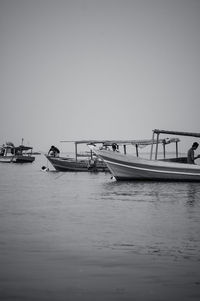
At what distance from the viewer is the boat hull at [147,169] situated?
90.1ft

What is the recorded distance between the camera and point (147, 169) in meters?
28.5

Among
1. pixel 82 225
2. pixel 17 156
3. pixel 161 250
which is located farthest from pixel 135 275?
pixel 17 156

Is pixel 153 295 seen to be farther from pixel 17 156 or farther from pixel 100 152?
pixel 17 156

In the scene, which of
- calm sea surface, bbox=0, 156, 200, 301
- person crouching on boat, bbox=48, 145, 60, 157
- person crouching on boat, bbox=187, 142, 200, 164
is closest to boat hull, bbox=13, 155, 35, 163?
person crouching on boat, bbox=48, 145, 60, 157

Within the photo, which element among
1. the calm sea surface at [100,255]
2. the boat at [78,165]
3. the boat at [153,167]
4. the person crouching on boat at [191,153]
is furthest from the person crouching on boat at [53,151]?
the calm sea surface at [100,255]

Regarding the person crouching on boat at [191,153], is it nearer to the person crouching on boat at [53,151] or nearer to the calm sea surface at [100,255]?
the calm sea surface at [100,255]

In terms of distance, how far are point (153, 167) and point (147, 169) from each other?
595 millimetres

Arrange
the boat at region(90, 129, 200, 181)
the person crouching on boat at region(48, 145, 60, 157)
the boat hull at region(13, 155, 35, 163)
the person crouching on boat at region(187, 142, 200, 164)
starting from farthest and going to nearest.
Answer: the boat hull at region(13, 155, 35, 163)
the person crouching on boat at region(48, 145, 60, 157)
the boat at region(90, 129, 200, 181)
the person crouching on boat at region(187, 142, 200, 164)

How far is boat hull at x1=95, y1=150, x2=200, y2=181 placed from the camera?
27469mm

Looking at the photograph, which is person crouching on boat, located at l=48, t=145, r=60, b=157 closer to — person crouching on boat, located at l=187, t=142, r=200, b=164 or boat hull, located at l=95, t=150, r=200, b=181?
boat hull, located at l=95, t=150, r=200, b=181

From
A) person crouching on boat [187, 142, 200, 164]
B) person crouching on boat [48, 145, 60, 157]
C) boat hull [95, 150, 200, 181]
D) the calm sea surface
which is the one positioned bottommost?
the calm sea surface


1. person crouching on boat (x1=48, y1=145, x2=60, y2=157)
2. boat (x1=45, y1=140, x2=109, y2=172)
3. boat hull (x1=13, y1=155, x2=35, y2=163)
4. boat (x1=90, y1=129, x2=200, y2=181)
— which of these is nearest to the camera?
boat (x1=90, y1=129, x2=200, y2=181)

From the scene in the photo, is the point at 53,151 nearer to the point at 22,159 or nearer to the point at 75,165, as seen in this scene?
the point at 75,165

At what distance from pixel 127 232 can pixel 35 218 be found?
361cm
